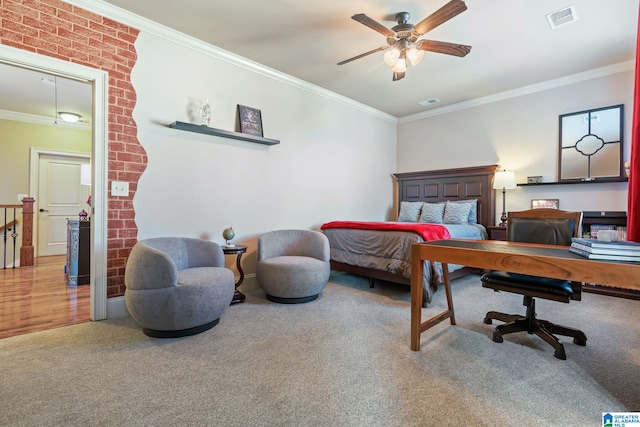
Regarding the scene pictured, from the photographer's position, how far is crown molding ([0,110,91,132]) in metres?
5.11

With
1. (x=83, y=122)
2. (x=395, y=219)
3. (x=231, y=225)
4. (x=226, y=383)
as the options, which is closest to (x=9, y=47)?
(x=231, y=225)

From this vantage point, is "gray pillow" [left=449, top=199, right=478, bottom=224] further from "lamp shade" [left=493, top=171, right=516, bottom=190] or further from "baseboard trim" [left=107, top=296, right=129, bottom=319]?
"baseboard trim" [left=107, top=296, right=129, bottom=319]

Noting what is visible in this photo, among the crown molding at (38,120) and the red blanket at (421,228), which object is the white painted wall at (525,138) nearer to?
the red blanket at (421,228)

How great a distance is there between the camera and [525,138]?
4.28 meters

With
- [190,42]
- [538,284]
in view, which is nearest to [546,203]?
[538,284]

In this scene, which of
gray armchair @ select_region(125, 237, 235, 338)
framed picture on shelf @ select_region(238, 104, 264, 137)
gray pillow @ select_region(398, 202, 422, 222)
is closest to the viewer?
gray armchair @ select_region(125, 237, 235, 338)

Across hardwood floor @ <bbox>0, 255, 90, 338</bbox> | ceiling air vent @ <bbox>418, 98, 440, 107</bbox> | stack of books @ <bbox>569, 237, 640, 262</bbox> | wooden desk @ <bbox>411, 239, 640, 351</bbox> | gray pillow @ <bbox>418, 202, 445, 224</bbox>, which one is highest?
ceiling air vent @ <bbox>418, 98, 440, 107</bbox>

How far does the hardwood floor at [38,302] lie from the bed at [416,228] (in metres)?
2.74

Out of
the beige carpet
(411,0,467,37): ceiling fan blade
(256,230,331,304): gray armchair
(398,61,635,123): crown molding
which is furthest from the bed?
(411,0,467,37): ceiling fan blade

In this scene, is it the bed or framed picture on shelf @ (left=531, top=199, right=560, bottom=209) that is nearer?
the bed

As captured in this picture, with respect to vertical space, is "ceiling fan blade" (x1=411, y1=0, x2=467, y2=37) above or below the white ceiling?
below

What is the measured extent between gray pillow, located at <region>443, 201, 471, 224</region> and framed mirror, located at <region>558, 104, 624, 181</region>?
124 cm

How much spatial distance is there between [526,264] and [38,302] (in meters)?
4.25

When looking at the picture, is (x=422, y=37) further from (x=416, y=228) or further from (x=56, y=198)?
(x=56, y=198)
